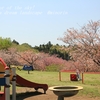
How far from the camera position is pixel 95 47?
22.7m

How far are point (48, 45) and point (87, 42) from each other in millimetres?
46126

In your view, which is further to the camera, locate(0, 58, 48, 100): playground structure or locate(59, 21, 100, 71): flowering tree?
locate(59, 21, 100, 71): flowering tree

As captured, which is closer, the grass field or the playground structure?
the playground structure

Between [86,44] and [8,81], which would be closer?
[8,81]

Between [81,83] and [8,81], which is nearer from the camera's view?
[8,81]

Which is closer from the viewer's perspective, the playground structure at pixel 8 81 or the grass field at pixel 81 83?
the playground structure at pixel 8 81

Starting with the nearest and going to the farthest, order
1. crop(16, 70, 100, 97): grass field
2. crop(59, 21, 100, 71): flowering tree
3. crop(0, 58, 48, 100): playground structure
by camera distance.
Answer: crop(0, 58, 48, 100): playground structure
crop(16, 70, 100, 97): grass field
crop(59, 21, 100, 71): flowering tree

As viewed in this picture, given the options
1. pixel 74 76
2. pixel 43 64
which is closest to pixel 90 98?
pixel 74 76

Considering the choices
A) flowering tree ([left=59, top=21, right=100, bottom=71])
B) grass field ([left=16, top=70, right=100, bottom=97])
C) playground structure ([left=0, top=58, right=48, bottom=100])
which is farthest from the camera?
flowering tree ([left=59, top=21, right=100, bottom=71])

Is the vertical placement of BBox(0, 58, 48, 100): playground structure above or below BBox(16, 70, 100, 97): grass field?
above

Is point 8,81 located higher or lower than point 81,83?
higher

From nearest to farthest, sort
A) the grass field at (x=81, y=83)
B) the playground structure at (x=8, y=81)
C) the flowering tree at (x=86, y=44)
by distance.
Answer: the playground structure at (x=8, y=81) < the grass field at (x=81, y=83) < the flowering tree at (x=86, y=44)

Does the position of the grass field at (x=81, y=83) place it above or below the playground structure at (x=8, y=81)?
below

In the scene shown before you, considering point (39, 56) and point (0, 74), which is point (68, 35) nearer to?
point (0, 74)
